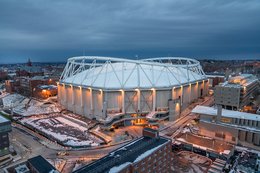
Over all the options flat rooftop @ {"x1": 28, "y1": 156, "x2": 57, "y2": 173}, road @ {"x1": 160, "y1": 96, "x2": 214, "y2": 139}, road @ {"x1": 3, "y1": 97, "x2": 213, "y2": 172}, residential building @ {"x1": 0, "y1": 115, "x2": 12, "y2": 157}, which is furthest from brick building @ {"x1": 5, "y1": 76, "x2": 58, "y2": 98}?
flat rooftop @ {"x1": 28, "y1": 156, "x2": 57, "y2": 173}

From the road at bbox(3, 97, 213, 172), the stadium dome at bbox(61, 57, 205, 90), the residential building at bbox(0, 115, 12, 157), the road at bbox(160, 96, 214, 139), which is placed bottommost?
the road at bbox(3, 97, 213, 172)

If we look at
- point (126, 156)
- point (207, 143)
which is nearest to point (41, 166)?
point (126, 156)

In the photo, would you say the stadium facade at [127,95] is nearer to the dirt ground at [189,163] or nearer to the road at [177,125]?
the road at [177,125]

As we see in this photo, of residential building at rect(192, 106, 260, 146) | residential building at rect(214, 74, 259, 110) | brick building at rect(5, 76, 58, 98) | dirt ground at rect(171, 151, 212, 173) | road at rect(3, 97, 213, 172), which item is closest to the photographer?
dirt ground at rect(171, 151, 212, 173)

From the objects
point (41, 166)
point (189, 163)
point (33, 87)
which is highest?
point (33, 87)

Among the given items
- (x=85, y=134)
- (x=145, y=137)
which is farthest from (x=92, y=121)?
(x=145, y=137)

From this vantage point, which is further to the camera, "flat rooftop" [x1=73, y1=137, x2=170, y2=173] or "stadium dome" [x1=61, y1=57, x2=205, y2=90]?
"stadium dome" [x1=61, y1=57, x2=205, y2=90]

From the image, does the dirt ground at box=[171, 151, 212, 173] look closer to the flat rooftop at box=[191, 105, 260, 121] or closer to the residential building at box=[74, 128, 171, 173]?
the residential building at box=[74, 128, 171, 173]

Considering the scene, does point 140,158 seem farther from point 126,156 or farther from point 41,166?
point 41,166

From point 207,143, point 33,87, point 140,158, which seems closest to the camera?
point 140,158
